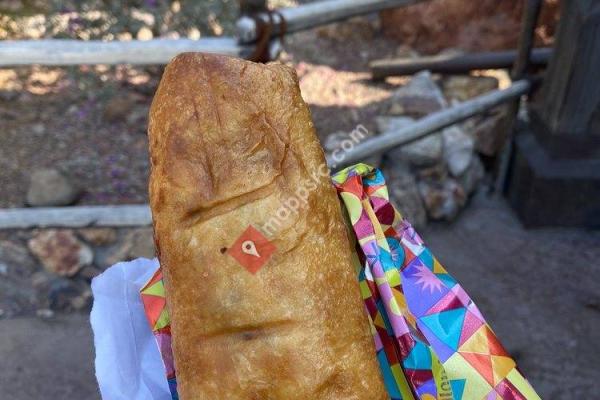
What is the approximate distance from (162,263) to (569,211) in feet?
8.22

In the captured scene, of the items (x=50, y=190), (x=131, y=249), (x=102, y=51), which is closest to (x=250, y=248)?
(x=102, y=51)

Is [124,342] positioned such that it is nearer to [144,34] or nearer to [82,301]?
[82,301]

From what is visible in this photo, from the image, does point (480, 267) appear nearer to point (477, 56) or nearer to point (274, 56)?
point (274, 56)

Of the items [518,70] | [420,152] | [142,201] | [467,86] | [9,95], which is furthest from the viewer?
[467,86]

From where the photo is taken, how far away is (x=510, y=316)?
2633 millimetres

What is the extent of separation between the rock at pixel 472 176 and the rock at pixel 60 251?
1931 millimetres

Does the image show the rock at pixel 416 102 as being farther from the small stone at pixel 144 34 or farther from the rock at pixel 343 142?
the small stone at pixel 144 34

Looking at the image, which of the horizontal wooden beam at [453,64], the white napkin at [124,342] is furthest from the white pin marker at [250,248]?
the horizontal wooden beam at [453,64]

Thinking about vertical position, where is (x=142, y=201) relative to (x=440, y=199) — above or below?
above

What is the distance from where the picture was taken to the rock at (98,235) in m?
2.60

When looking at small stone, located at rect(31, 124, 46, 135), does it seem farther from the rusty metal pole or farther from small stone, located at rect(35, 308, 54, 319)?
the rusty metal pole

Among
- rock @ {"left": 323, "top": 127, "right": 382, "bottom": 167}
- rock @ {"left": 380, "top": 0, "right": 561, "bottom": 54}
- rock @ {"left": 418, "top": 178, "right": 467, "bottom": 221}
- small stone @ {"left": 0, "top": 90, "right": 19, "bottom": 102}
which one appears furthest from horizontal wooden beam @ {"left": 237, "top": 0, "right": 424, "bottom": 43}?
rock @ {"left": 380, "top": 0, "right": 561, "bottom": 54}

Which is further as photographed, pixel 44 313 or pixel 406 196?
pixel 406 196

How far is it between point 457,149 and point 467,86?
2.75 ft
